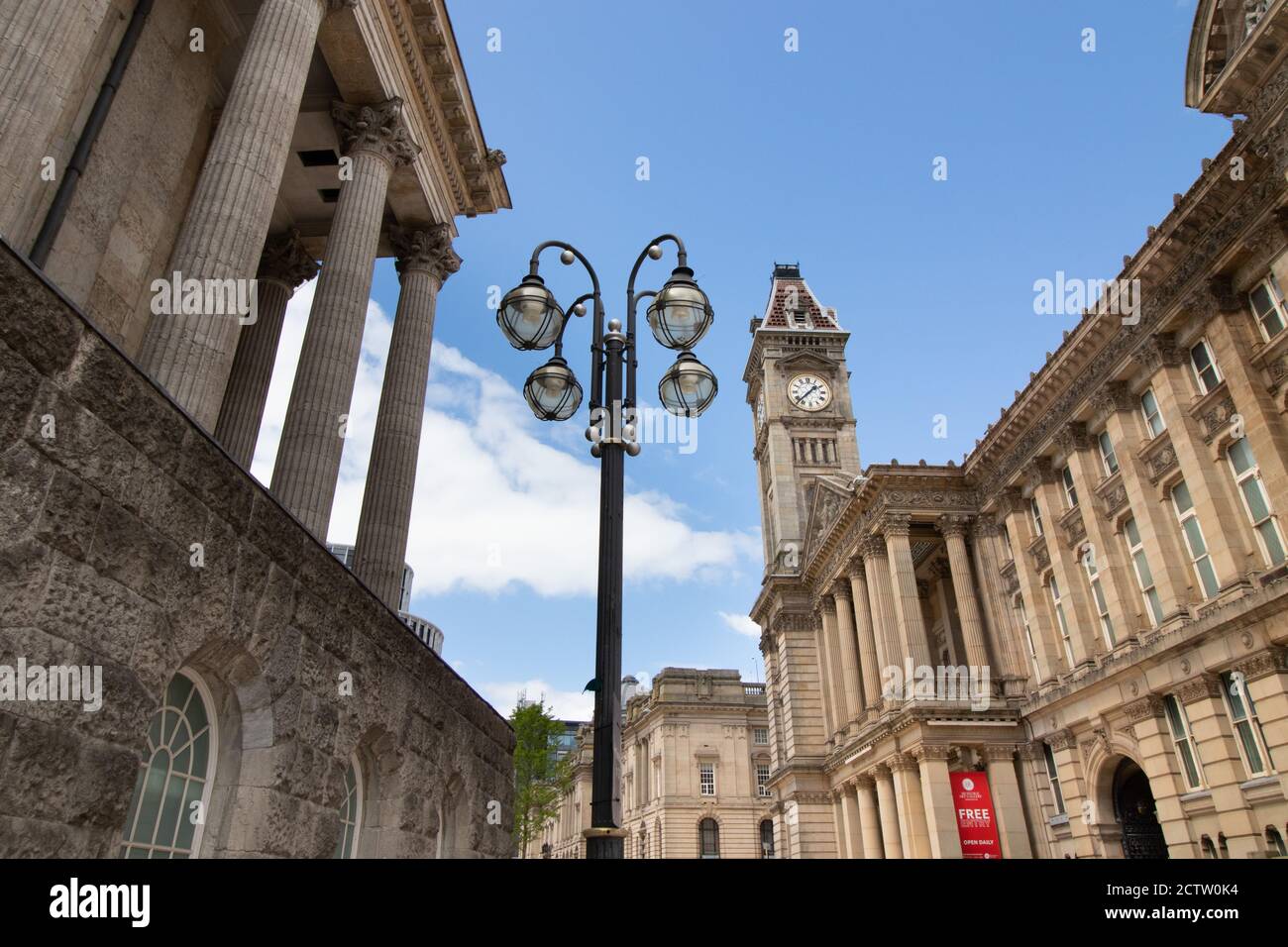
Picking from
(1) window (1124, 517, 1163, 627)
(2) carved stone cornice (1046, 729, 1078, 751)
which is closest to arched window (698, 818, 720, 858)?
(2) carved stone cornice (1046, 729, 1078, 751)

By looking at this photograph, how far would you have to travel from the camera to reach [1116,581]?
25.3 meters

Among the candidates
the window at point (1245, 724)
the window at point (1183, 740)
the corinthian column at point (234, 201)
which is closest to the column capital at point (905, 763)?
the window at point (1183, 740)

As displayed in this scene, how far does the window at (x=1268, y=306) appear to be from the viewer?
1969 cm

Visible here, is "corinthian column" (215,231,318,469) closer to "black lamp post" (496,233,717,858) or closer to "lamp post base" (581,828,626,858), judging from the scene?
"black lamp post" (496,233,717,858)

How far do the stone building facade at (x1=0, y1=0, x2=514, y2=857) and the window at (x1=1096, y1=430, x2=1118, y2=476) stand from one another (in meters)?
22.6

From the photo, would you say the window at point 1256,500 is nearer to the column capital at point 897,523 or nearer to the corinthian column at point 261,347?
the column capital at point 897,523

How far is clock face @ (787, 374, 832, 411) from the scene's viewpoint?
5997cm

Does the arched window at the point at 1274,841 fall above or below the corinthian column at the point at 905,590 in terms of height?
below

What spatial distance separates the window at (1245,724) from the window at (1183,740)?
1.55m

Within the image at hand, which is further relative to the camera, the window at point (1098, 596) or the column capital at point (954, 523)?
the column capital at point (954, 523)

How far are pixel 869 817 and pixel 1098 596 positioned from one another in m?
17.7

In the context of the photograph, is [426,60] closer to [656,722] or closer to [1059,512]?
[1059,512]

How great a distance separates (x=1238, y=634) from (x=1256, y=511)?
3259 millimetres

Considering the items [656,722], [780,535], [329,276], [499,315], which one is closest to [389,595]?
[329,276]
